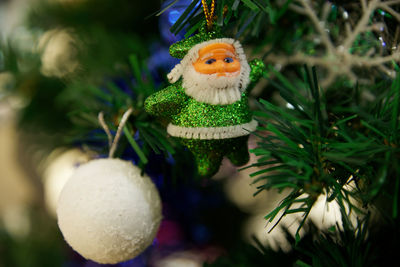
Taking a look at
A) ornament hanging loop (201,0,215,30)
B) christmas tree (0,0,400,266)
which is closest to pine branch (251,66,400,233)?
christmas tree (0,0,400,266)

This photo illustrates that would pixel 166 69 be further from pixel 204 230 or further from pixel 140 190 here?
pixel 204 230

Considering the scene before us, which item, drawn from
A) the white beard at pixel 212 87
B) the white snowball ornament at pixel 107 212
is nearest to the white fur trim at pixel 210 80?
the white beard at pixel 212 87

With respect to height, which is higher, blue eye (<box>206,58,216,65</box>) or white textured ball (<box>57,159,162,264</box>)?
blue eye (<box>206,58,216,65</box>)

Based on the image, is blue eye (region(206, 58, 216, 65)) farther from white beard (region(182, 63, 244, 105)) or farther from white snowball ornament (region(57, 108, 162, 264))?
white snowball ornament (region(57, 108, 162, 264))

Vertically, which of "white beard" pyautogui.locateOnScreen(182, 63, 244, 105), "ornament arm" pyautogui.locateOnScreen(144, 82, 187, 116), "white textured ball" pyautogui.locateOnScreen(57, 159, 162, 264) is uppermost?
"white beard" pyautogui.locateOnScreen(182, 63, 244, 105)

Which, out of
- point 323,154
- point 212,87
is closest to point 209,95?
point 212,87

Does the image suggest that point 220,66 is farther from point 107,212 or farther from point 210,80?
point 107,212

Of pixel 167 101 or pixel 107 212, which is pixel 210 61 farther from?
pixel 107 212

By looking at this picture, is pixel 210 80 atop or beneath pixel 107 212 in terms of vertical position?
atop
